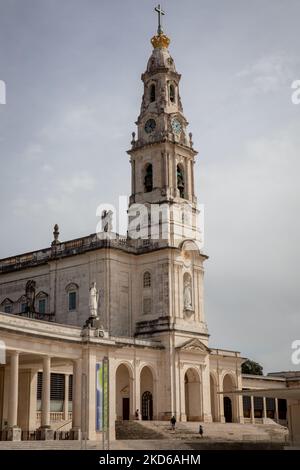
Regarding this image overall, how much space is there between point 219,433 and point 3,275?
76.8 ft

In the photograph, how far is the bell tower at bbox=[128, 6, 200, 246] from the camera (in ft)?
195

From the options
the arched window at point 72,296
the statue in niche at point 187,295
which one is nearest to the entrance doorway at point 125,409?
the arched window at point 72,296

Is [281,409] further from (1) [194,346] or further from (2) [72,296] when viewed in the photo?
(2) [72,296]

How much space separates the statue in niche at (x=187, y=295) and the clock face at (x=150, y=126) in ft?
42.4

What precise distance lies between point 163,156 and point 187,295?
37.1 ft

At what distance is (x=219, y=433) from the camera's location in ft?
170

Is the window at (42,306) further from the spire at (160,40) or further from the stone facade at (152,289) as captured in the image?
the spire at (160,40)

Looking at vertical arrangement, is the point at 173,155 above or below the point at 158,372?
above

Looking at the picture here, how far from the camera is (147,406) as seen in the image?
2240 inches

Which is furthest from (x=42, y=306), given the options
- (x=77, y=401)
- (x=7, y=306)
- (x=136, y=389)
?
(x=77, y=401)

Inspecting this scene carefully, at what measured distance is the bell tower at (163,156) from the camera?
59531 millimetres
